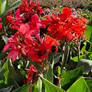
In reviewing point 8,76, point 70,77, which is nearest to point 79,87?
point 70,77

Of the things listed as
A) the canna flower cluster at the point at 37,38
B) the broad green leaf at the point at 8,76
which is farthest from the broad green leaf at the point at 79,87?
the broad green leaf at the point at 8,76

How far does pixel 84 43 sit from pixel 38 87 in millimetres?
923

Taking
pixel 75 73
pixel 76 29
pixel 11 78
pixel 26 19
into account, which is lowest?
pixel 75 73

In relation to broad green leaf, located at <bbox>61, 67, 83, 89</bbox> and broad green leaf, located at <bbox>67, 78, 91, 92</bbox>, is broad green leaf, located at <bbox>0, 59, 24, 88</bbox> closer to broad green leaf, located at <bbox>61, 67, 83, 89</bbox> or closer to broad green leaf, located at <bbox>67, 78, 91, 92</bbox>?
broad green leaf, located at <bbox>61, 67, 83, 89</bbox>

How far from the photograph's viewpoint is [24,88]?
0.90 metres

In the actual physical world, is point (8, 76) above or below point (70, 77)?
above

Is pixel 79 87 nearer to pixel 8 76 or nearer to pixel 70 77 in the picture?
pixel 70 77

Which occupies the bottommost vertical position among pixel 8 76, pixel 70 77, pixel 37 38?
pixel 70 77

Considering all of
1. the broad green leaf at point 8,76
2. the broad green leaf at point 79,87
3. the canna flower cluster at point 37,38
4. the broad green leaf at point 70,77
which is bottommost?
the broad green leaf at point 70,77

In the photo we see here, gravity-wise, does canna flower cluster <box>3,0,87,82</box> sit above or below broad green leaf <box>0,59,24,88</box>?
above

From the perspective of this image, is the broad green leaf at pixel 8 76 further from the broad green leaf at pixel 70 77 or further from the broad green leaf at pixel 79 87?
the broad green leaf at pixel 79 87

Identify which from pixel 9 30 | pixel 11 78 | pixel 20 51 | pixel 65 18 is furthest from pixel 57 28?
pixel 9 30

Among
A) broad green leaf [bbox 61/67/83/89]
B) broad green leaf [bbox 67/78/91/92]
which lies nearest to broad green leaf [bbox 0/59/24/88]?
broad green leaf [bbox 61/67/83/89]

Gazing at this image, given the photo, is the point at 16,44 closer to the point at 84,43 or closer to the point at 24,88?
the point at 24,88
